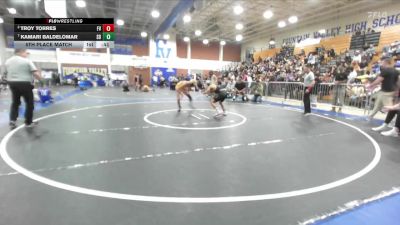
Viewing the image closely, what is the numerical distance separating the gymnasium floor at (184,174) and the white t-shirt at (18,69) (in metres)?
1.07

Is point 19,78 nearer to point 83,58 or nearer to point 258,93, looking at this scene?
point 258,93

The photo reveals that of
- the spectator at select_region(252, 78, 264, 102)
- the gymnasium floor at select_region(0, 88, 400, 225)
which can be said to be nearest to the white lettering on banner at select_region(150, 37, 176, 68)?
the spectator at select_region(252, 78, 264, 102)

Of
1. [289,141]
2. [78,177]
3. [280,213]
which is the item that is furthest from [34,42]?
[280,213]

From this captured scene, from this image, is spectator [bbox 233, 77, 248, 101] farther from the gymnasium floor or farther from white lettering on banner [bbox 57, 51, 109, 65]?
white lettering on banner [bbox 57, 51, 109, 65]

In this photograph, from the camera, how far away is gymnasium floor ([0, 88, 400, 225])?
205 centimetres

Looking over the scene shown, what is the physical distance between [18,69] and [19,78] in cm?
18

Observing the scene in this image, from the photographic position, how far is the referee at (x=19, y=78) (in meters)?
4.89

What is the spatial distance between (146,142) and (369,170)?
3.32m

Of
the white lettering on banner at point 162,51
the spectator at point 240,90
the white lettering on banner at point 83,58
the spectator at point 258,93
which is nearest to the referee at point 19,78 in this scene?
the spectator at point 240,90

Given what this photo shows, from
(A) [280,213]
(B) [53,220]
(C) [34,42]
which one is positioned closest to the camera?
(B) [53,220]

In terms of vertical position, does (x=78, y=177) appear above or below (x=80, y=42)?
below

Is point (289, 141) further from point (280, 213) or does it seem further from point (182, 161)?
point (280, 213)

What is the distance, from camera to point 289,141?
4469 millimetres

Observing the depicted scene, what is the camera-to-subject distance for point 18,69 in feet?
16.1
